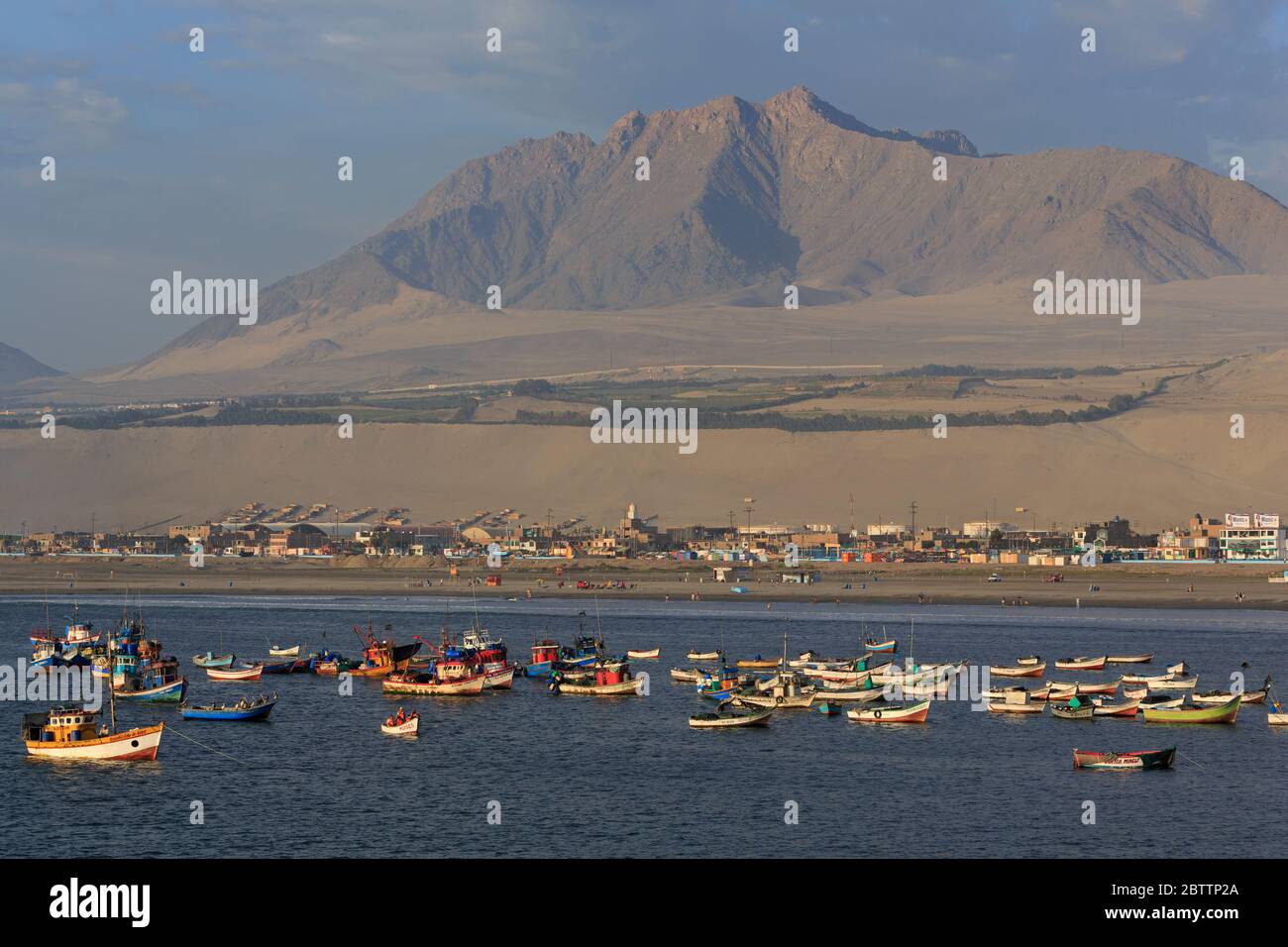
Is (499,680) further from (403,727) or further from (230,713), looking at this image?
(403,727)

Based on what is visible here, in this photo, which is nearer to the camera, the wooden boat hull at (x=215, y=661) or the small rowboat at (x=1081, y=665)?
the wooden boat hull at (x=215, y=661)

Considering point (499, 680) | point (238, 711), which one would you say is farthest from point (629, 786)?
point (499, 680)

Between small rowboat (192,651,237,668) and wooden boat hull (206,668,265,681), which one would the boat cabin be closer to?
wooden boat hull (206,668,265,681)

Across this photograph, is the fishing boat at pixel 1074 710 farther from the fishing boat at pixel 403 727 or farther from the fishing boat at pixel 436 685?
the fishing boat at pixel 403 727

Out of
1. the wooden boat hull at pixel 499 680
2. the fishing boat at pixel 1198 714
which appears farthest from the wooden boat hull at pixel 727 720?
the fishing boat at pixel 1198 714
